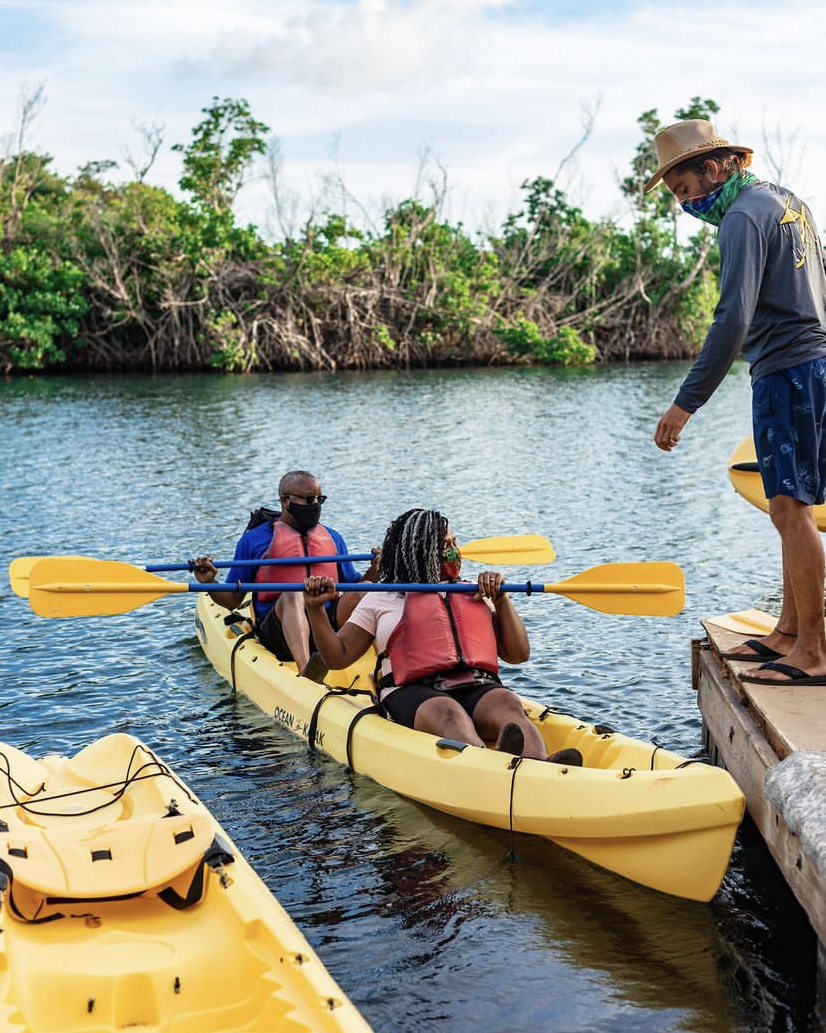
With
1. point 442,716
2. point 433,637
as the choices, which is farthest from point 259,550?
point 442,716

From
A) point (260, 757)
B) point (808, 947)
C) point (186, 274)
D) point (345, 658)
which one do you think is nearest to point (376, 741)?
point (345, 658)

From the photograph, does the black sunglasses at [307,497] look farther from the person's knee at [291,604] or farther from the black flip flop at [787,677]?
the black flip flop at [787,677]

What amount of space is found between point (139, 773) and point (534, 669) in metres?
3.43

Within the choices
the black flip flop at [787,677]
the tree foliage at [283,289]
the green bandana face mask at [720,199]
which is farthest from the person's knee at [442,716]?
the tree foliage at [283,289]

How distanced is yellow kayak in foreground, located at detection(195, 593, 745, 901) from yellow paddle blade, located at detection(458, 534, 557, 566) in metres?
0.98

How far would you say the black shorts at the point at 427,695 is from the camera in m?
5.31

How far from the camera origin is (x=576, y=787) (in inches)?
180

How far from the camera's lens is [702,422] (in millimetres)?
22828

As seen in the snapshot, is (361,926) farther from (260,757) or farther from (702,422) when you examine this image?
(702,422)

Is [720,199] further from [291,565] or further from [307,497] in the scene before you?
[291,565]

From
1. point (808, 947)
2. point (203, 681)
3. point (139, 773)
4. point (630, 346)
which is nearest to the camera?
point (808, 947)

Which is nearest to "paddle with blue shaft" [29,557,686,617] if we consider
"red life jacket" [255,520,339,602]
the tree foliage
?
"red life jacket" [255,520,339,602]

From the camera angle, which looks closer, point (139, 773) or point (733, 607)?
point (139, 773)

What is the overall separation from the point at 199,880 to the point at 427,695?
1.63 m
